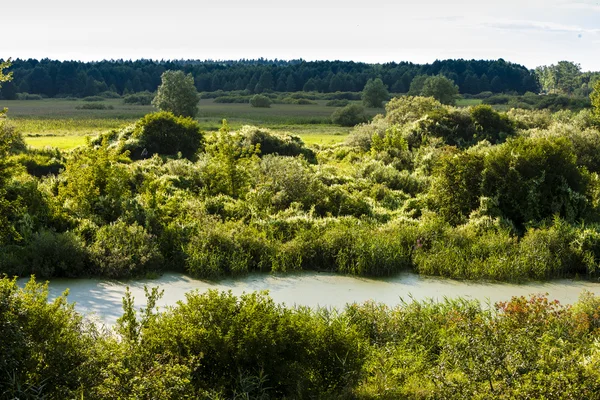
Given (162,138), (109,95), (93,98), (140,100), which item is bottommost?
(162,138)

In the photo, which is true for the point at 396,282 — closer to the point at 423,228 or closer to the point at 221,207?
the point at 423,228

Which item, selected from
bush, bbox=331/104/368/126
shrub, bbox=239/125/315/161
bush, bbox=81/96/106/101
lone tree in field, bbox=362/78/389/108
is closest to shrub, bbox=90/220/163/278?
shrub, bbox=239/125/315/161

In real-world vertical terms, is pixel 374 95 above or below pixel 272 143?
above

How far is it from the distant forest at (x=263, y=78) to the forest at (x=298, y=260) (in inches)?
3705

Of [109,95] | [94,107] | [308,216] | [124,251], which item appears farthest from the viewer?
[109,95]

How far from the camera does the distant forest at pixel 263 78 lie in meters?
117

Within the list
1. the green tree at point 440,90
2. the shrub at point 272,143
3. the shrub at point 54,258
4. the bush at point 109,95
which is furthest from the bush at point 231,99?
the shrub at point 54,258

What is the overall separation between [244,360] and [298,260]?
689 cm

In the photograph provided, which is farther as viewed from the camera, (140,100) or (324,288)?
(140,100)

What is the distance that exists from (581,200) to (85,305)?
13.2m

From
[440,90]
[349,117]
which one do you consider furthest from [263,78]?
[349,117]

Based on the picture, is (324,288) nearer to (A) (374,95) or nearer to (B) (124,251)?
(B) (124,251)

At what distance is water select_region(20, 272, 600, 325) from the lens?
12.2 m

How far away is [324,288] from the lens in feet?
43.0
